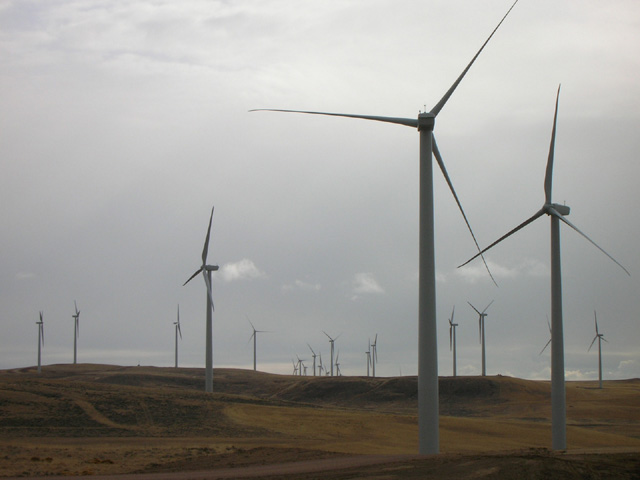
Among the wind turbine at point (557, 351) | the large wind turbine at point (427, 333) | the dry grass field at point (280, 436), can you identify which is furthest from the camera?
the wind turbine at point (557, 351)

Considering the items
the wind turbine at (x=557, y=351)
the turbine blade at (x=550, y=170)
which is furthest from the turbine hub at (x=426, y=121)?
the turbine blade at (x=550, y=170)

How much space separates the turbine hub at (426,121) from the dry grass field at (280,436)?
43.8 ft

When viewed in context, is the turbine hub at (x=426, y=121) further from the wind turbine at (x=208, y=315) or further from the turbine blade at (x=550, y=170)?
the wind turbine at (x=208, y=315)

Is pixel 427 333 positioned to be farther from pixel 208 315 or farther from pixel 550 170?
pixel 208 315

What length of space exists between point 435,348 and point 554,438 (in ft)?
43.1

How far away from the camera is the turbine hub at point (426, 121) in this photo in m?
31.1

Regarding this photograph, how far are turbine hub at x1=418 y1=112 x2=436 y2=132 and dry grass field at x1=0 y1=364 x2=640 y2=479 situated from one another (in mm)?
13341

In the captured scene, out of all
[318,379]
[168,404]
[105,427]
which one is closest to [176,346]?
[318,379]

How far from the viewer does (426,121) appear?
31.1 m

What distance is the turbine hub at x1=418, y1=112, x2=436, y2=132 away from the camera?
3108cm

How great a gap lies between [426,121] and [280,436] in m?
25.2

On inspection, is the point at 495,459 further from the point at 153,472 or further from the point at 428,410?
the point at 153,472

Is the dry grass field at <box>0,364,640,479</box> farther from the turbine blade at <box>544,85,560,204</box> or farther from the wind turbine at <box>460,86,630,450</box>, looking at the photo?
the turbine blade at <box>544,85,560,204</box>

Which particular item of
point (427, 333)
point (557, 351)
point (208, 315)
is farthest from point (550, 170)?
point (208, 315)
